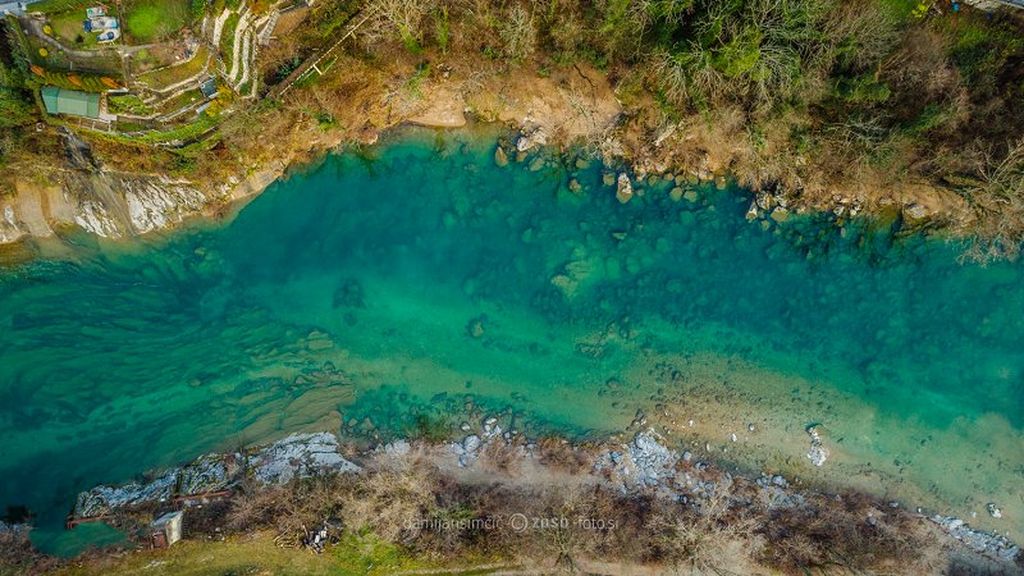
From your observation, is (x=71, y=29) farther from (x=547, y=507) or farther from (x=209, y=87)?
(x=547, y=507)

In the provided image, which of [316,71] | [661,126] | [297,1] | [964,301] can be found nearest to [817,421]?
[964,301]

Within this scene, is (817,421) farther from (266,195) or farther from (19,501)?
(19,501)

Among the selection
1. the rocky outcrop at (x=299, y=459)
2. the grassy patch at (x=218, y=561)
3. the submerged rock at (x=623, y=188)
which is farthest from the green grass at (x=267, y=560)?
the submerged rock at (x=623, y=188)

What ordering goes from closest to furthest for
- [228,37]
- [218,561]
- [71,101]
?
[71,101] → [228,37] → [218,561]

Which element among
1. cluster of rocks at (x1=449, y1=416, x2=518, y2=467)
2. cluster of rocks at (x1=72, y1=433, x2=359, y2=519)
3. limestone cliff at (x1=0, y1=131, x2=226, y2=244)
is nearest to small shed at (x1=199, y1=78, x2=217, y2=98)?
limestone cliff at (x1=0, y1=131, x2=226, y2=244)

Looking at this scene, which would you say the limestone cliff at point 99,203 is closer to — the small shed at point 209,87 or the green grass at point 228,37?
the small shed at point 209,87

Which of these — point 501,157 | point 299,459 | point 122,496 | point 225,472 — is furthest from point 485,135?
point 122,496
